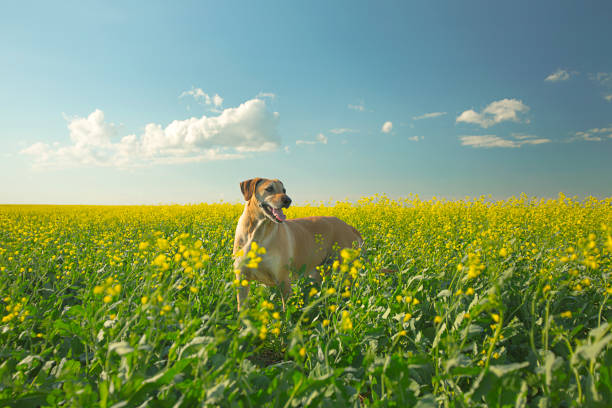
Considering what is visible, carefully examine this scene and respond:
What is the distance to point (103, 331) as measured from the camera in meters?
2.26

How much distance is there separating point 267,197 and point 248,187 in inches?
16.9

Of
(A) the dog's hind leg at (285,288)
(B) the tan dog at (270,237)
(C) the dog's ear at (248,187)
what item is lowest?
(A) the dog's hind leg at (285,288)

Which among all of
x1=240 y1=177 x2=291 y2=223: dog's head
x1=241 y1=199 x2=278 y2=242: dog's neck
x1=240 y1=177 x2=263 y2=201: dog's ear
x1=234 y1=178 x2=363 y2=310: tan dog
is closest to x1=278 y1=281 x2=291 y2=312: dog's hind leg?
x1=234 y1=178 x2=363 y2=310: tan dog

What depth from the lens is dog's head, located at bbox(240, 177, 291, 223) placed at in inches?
160

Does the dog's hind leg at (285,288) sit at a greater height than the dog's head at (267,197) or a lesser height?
lesser

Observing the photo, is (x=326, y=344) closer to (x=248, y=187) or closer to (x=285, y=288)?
(x=285, y=288)

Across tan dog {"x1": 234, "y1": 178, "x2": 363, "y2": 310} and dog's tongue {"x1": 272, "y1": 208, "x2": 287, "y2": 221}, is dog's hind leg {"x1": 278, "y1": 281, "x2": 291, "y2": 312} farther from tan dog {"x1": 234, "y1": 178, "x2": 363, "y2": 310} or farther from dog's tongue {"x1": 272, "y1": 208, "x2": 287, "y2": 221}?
dog's tongue {"x1": 272, "y1": 208, "x2": 287, "y2": 221}

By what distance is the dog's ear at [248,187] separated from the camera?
4.32 m

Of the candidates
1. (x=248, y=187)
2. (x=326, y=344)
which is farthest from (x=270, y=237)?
(x=326, y=344)

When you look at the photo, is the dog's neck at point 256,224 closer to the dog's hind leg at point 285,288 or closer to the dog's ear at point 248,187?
the dog's ear at point 248,187

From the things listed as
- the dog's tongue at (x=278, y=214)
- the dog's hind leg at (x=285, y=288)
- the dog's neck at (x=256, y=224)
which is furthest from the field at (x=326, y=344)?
the dog's tongue at (x=278, y=214)

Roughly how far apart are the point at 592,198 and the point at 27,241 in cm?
1560

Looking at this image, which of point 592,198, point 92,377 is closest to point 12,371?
point 92,377

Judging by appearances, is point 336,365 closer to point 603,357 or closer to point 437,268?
point 603,357
